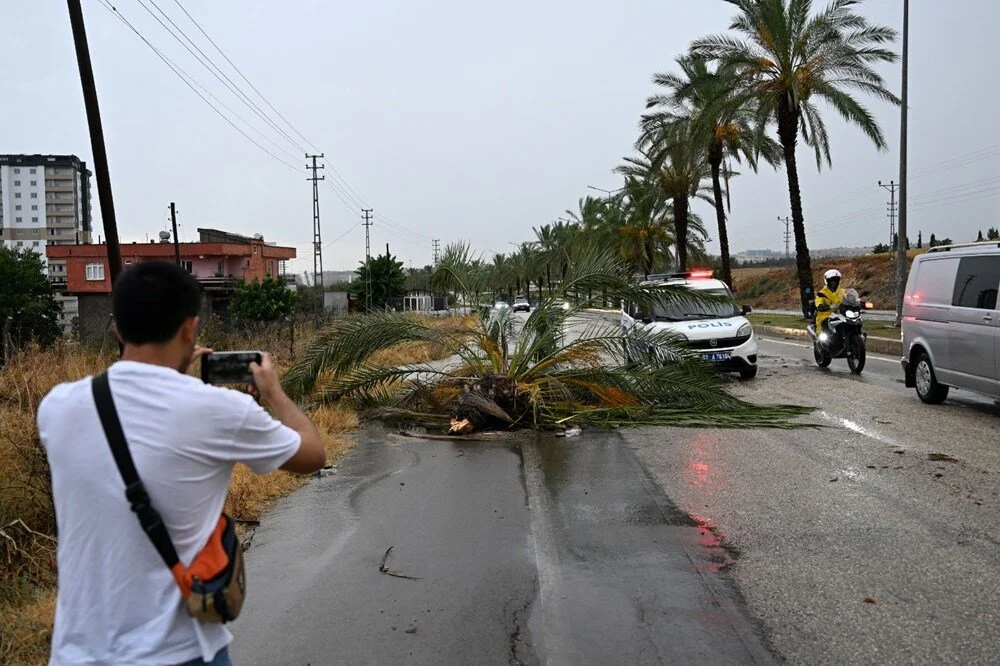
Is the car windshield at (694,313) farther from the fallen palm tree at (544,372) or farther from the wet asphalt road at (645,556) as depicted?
the wet asphalt road at (645,556)

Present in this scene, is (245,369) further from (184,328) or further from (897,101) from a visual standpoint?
(897,101)

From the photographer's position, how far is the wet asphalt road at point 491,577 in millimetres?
4137

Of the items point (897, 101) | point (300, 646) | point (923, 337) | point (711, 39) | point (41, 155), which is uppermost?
point (41, 155)

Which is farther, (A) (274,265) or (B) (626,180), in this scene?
(A) (274,265)

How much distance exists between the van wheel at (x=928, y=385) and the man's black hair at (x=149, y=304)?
10.9 meters

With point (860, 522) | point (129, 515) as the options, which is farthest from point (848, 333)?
point (129, 515)

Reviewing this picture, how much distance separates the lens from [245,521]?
6.57 meters

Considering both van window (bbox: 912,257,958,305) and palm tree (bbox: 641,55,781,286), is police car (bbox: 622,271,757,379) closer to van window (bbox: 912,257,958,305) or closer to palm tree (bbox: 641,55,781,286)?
van window (bbox: 912,257,958,305)

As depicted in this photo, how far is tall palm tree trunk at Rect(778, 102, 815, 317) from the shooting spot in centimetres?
2653

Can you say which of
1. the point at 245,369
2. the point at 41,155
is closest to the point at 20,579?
the point at 245,369

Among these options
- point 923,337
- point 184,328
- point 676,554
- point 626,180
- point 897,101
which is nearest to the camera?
point 184,328

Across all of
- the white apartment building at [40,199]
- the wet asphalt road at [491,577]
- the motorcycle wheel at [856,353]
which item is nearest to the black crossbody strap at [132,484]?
the wet asphalt road at [491,577]

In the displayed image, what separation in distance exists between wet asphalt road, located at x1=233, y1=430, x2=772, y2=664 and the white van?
476cm

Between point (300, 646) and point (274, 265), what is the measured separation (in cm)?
8653
